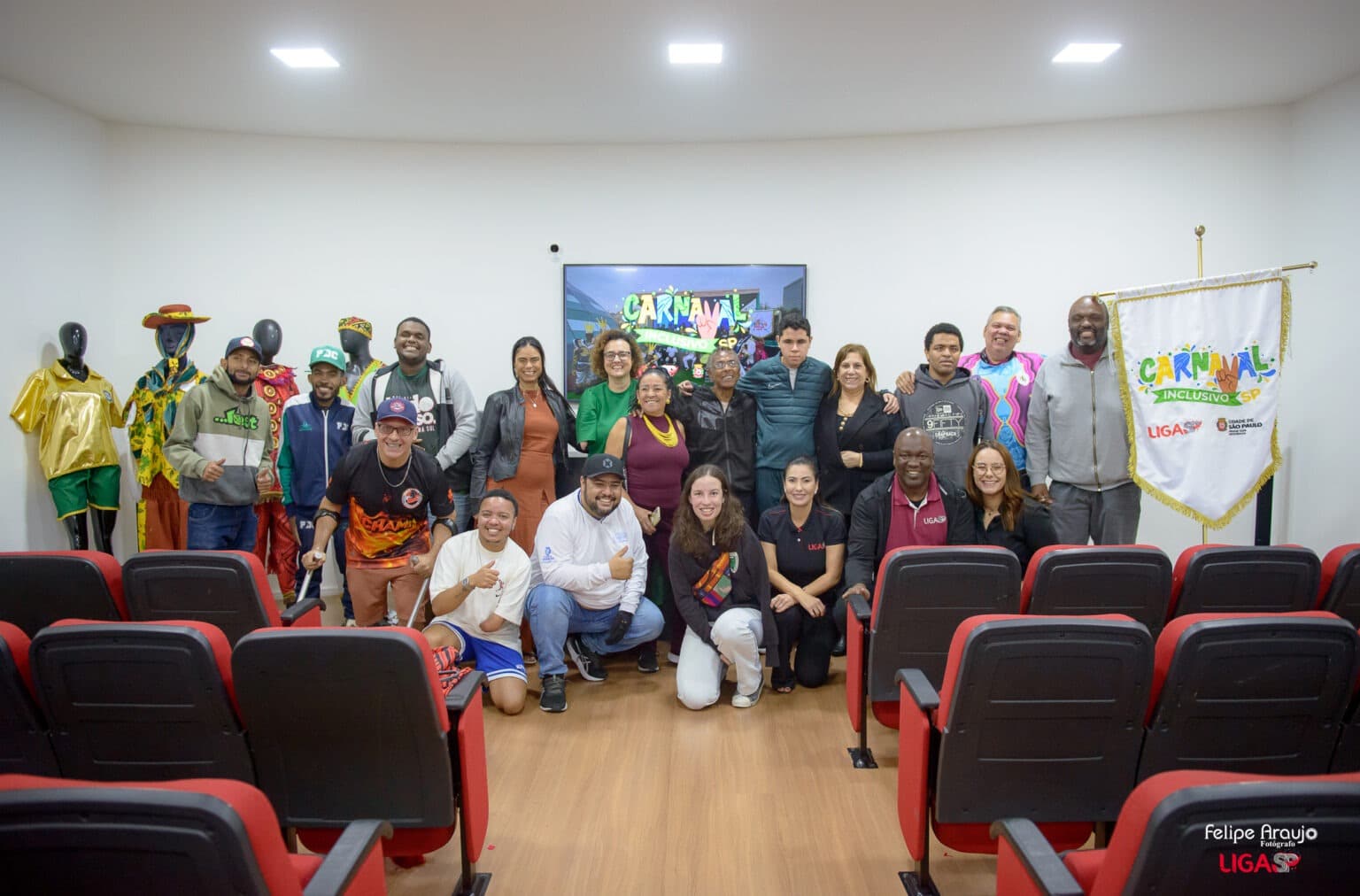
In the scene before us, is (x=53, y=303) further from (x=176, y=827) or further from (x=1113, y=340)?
(x=1113, y=340)

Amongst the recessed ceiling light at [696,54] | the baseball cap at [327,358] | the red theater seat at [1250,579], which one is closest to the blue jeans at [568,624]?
the baseball cap at [327,358]

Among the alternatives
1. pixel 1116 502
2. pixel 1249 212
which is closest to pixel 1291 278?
pixel 1249 212

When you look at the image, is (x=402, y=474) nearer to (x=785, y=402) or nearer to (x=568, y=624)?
(x=568, y=624)

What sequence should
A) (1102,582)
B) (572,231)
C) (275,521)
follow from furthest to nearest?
(572,231) < (275,521) < (1102,582)

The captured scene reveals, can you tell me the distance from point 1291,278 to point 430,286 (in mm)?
5882

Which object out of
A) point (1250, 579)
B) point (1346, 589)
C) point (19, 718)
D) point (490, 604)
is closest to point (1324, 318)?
point (1346, 589)

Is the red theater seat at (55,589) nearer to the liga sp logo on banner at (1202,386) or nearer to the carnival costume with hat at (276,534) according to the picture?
the carnival costume with hat at (276,534)

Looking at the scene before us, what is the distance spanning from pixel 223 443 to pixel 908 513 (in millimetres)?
3578

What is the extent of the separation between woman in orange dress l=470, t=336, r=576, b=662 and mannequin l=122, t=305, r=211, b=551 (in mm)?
2097

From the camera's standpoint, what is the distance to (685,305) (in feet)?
18.8

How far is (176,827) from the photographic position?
101 cm

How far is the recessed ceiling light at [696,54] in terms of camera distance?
420 centimetres

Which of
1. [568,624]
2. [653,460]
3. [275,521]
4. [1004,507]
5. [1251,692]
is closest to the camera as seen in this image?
[1251,692]

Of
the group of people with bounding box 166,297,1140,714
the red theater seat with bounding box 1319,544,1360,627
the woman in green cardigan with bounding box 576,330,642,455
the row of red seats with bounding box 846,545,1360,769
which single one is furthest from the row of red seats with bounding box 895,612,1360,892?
the woman in green cardigan with bounding box 576,330,642,455
